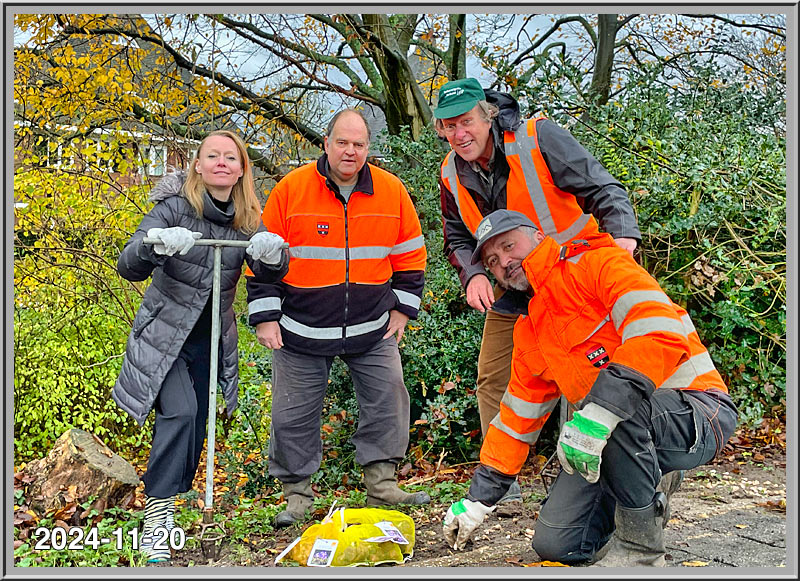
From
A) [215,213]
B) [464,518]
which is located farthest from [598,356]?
[215,213]

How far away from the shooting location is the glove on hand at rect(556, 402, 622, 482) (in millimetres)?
2635

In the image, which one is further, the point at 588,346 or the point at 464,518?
the point at 464,518

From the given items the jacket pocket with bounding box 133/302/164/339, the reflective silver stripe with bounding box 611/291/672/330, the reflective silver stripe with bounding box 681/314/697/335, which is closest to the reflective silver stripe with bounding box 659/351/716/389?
the reflective silver stripe with bounding box 681/314/697/335

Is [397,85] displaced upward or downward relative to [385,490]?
upward

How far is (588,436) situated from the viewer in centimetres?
264

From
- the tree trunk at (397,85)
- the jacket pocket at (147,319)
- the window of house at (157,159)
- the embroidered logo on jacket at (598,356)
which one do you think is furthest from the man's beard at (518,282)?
the window of house at (157,159)

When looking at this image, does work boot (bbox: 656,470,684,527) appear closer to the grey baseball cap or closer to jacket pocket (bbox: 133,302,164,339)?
the grey baseball cap

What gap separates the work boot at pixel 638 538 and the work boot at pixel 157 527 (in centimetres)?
200

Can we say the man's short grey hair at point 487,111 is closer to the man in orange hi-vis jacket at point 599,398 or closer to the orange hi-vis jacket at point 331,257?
the orange hi-vis jacket at point 331,257

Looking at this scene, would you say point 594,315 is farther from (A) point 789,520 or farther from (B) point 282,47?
(B) point 282,47

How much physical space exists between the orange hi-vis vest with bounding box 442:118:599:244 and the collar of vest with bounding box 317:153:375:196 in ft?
2.52

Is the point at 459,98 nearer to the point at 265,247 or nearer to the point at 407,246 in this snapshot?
the point at 407,246

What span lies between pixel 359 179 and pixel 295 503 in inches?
70.9

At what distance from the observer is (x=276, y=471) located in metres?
4.12
